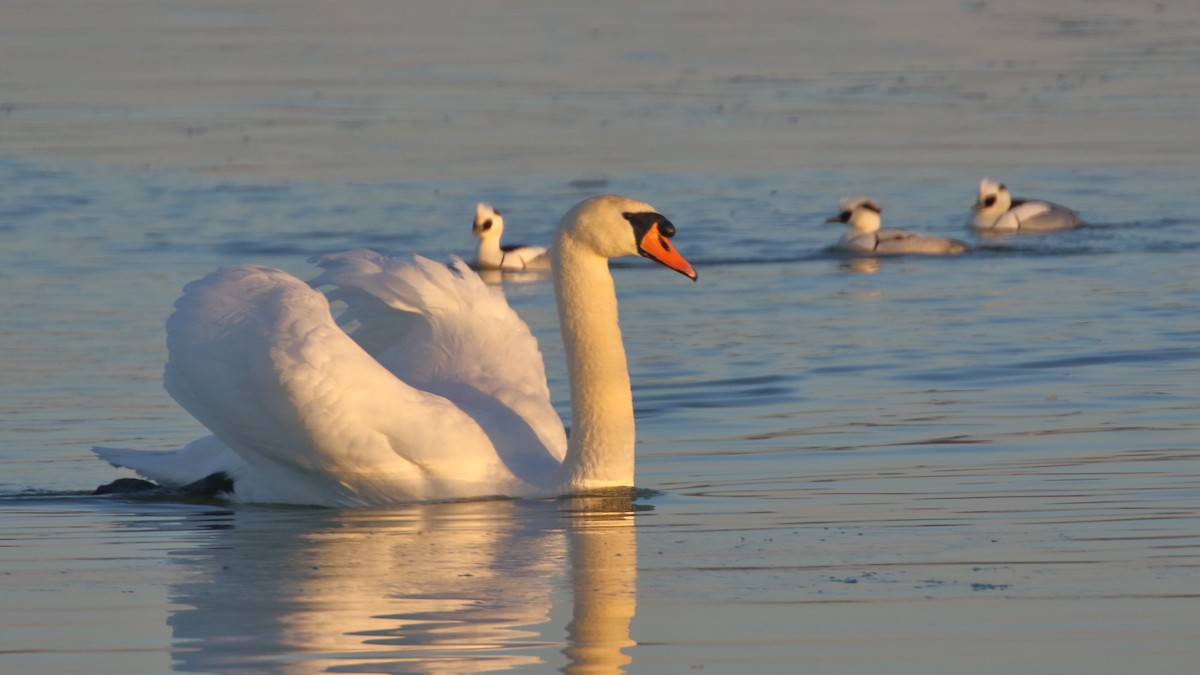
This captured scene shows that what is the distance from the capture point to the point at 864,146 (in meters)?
22.5

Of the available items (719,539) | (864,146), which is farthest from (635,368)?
(864,146)

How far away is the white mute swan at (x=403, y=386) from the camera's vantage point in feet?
27.7

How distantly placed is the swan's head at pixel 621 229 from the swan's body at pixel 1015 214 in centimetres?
938

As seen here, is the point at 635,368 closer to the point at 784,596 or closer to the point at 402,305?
the point at 402,305

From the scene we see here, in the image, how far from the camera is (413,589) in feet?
22.6

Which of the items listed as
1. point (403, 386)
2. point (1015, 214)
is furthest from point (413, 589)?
point (1015, 214)

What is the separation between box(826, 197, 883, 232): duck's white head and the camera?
17.9m

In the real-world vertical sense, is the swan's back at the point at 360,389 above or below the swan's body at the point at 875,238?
below

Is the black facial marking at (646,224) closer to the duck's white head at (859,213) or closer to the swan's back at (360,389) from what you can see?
the swan's back at (360,389)

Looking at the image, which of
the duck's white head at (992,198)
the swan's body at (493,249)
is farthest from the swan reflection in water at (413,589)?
Result: the duck's white head at (992,198)

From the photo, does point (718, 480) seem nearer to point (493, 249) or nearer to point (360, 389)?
point (360, 389)

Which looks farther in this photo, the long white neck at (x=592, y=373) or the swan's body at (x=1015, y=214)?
the swan's body at (x=1015, y=214)

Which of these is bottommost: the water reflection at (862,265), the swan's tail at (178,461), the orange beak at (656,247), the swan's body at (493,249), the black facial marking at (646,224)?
the swan's tail at (178,461)

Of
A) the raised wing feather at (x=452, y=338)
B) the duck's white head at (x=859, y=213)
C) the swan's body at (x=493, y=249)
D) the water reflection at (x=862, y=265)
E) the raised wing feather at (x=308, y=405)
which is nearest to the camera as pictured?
the raised wing feather at (x=308, y=405)
